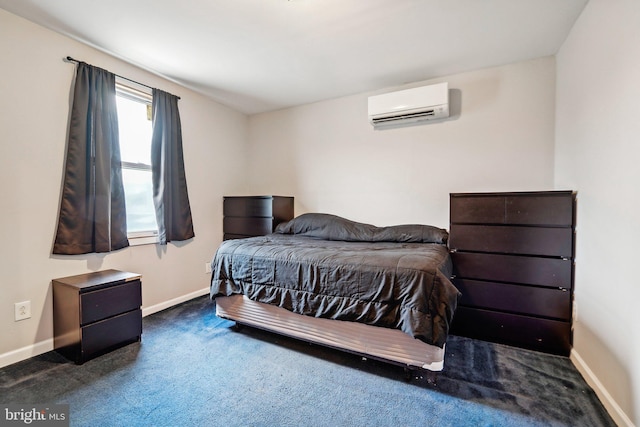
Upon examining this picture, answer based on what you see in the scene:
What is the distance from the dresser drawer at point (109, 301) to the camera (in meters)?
1.96

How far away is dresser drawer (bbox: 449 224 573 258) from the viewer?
2.11m

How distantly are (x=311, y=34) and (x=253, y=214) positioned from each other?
2.10 metres

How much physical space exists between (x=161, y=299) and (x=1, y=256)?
1328 millimetres

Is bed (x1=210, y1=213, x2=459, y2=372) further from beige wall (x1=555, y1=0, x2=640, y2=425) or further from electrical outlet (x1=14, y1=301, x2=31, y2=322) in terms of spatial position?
electrical outlet (x1=14, y1=301, x2=31, y2=322)

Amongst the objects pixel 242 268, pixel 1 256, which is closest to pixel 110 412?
pixel 242 268

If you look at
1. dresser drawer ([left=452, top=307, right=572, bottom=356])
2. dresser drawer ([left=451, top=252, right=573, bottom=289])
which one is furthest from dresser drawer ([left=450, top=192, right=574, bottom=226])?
dresser drawer ([left=452, top=307, right=572, bottom=356])

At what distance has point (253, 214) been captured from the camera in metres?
3.56

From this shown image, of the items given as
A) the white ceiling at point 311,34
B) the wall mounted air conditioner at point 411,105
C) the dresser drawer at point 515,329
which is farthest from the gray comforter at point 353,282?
the white ceiling at point 311,34

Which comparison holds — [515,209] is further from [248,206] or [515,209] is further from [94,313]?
[94,313]

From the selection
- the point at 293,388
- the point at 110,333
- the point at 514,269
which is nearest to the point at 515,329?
the point at 514,269

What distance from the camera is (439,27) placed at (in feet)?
6.98

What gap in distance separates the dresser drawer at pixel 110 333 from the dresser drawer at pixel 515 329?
2.66m

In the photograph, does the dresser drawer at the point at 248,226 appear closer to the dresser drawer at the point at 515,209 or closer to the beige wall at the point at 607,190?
the dresser drawer at the point at 515,209

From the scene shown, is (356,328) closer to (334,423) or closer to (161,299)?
(334,423)
